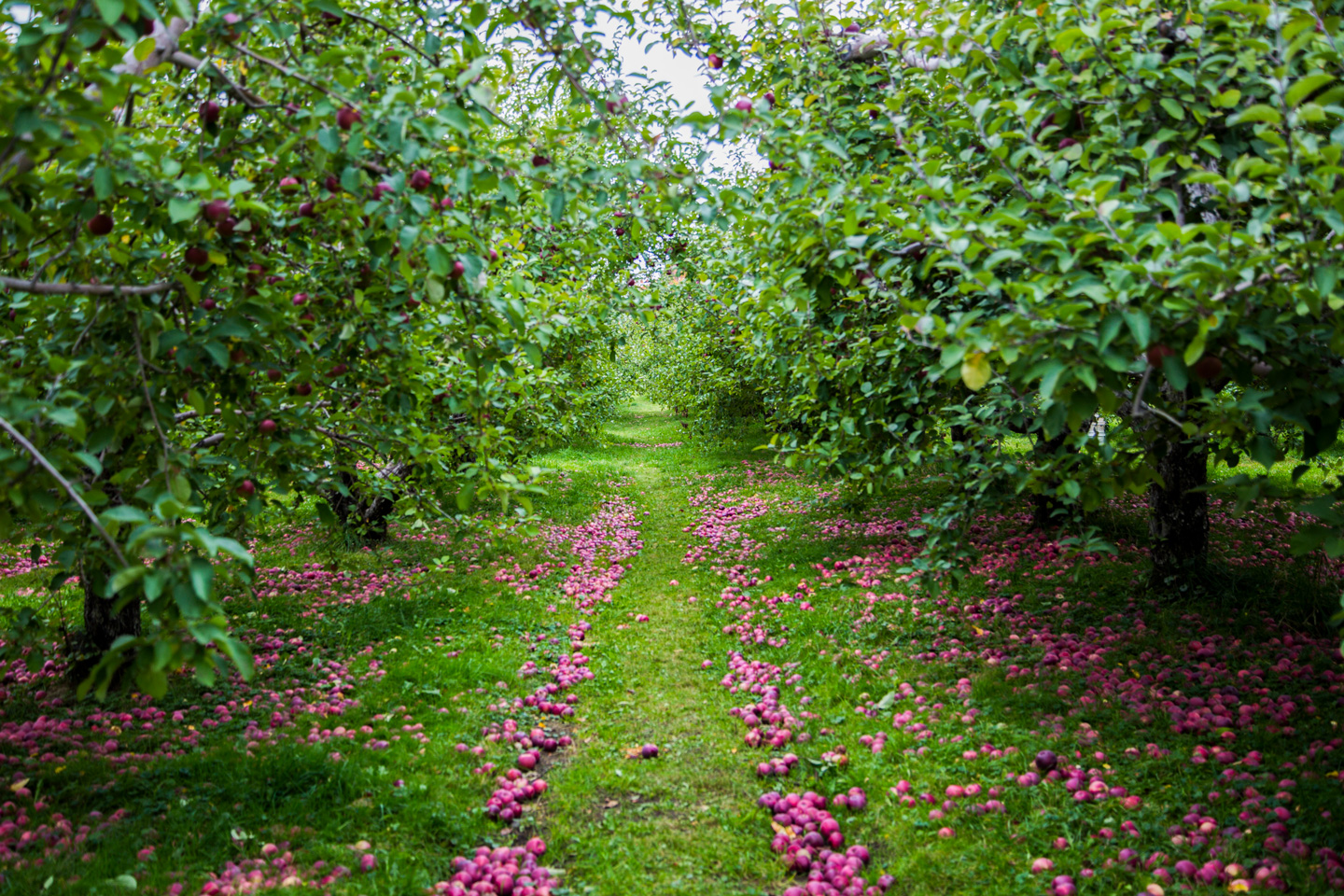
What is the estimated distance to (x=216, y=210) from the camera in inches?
113

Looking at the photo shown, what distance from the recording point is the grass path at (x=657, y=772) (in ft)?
12.1

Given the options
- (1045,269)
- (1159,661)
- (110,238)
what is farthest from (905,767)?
(110,238)

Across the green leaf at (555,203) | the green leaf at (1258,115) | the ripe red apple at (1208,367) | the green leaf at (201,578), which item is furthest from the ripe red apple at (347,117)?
the ripe red apple at (1208,367)

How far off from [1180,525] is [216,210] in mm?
6938

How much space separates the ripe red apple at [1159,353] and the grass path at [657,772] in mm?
2745

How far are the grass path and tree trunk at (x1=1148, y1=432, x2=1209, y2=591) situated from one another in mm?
3717

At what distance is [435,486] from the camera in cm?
566

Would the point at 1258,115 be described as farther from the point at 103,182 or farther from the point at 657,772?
the point at 657,772

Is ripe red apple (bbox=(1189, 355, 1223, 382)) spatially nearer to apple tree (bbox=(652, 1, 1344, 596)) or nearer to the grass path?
apple tree (bbox=(652, 1, 1344, 596))

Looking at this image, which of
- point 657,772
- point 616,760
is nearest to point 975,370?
point 657,772

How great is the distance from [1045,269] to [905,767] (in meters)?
2.90

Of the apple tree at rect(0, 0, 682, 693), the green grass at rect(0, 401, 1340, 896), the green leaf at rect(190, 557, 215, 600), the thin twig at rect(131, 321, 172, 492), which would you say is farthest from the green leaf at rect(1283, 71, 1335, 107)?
the thin twig at rect(131, 321, 172, 492)

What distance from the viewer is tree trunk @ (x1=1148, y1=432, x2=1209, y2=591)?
20.4ft

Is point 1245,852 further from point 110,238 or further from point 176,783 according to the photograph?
point 110,238
